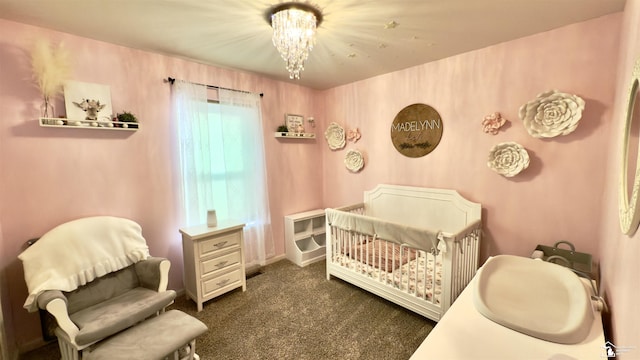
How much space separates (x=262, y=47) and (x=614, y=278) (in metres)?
2.67

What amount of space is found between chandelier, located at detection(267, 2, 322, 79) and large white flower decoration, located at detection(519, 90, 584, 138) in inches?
68.7

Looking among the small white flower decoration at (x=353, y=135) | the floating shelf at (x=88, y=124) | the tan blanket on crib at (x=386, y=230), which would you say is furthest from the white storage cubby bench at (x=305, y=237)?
the floating shelf at (x=88, y=124)

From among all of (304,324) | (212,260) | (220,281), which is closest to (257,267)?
(220,281)

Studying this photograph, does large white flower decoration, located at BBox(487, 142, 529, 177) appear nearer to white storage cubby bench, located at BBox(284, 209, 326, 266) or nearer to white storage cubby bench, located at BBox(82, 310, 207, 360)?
white storage cubby bench, located at BBox(284, 209, 326, 266)

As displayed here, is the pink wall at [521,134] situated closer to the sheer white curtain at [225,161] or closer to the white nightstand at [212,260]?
the sheer white curtain at [225,161]

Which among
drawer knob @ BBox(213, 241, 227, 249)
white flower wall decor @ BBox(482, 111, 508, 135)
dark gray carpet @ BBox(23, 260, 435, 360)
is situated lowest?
dark gray carpet @ BBox(23, 260, 435, 360)

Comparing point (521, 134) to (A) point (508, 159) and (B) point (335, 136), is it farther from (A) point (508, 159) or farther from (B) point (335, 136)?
(B) point (335, 136)

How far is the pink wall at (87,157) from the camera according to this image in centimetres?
179

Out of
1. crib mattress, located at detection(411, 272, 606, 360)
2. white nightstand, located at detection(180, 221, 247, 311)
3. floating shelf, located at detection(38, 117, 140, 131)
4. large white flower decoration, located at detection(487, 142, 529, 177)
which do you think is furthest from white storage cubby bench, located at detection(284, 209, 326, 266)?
crib mattress, located at detection(411, 272, 606, 360)

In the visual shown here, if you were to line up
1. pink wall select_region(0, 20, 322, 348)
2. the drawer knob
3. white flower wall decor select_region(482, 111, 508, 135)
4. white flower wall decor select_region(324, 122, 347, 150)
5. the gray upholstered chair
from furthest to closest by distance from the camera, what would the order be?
white flower wall decor select_region(324, 122, 347, 150) → the drawer knob → white flower wall decor select_region(482, 111, 508, 135) → pink wall select_region(0, 20, 322, 348) → the gray upholstered chair

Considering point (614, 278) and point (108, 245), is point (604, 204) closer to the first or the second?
point (614, 278)

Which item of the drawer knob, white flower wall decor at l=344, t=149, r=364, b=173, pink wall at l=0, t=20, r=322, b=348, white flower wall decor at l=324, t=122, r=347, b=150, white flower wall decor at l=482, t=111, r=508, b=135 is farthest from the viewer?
white flower wall decor at l=324, t=122, r=347, b=150

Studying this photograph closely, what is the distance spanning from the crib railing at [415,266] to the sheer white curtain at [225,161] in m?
0.93

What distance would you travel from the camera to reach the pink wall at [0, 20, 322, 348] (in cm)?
Result: 179
